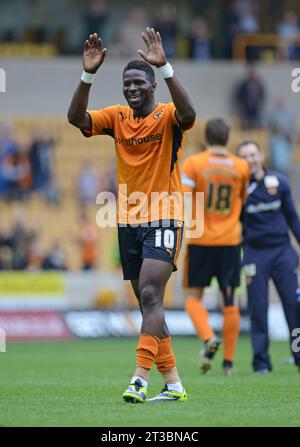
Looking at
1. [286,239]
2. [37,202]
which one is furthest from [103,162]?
[286,239]

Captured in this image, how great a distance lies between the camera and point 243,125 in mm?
29672

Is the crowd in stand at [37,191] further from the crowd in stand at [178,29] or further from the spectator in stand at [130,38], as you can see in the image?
the crowd in stand at [178,29]

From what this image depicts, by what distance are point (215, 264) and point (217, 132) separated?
140cm

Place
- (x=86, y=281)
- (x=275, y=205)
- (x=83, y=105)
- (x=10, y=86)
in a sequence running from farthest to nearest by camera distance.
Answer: (x=10, y=86) → (x=86, y=281) → (x=275, y=205) → (x=83, y=105)

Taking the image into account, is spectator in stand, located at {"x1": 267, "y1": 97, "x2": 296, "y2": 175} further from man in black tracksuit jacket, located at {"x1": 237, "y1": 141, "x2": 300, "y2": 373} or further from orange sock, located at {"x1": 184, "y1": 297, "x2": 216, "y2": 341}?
orange sock, located at {"x1": 184, "y1": 297, "x2": 216, "y2": 341}

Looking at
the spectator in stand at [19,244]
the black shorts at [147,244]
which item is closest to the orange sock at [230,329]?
the black shorts at [147,244]

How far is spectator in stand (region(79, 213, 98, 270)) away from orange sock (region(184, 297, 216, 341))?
12053 millimetres

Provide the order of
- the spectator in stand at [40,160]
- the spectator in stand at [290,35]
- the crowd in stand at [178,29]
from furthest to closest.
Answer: the spectator in stand at [290,35] → the crowd in stand at [178,29] → the spectator in stand at [40,160]

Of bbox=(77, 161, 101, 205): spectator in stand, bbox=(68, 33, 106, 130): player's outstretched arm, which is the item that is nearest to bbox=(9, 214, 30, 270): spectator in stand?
bbox=(77, 161, 101, 205): spectator in stand

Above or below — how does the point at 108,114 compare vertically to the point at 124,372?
above

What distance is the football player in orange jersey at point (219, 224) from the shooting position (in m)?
12.3

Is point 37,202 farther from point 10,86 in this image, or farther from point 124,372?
point 124,372

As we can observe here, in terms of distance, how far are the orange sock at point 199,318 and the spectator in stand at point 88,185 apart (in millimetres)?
14353

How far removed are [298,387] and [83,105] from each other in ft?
10.6
